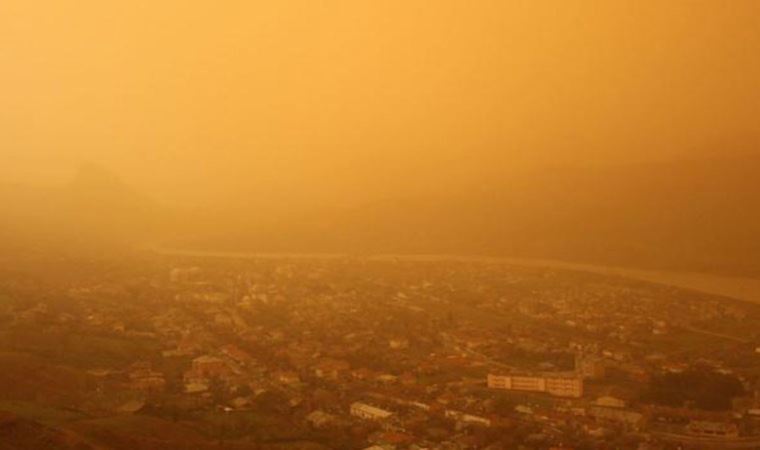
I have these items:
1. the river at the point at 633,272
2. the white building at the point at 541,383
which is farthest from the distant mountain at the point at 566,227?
the white building at the point at 541,383

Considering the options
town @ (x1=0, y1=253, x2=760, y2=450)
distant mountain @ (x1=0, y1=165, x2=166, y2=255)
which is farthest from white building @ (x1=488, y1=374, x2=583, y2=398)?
distant mountain @ (x1=0, y1=165, x2=166, y2=255)

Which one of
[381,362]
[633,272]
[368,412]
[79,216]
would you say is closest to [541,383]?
[381,362]

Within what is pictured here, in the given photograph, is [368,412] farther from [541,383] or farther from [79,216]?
[79,216]

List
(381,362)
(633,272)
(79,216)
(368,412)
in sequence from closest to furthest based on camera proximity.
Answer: (368,412)
(381,362)
(633,272)
(79,216)

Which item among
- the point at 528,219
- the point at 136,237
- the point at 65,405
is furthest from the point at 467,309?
the point at 136,237

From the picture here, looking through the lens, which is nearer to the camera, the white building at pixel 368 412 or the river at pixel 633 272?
the white building at pixel 368 412

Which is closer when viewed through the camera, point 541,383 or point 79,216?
point 541,383

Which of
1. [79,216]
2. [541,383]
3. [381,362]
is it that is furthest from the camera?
[79,216]

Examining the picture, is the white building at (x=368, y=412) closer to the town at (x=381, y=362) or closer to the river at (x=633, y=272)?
the town at (x=381, y=362)

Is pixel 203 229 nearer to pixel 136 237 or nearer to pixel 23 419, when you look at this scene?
pixel 136 237
